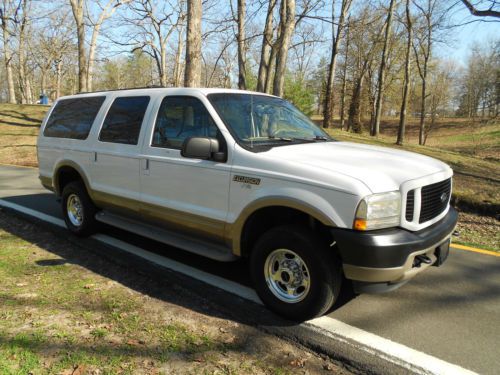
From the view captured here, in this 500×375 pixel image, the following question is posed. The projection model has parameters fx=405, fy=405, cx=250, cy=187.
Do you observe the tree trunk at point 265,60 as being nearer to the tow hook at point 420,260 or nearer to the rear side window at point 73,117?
the rear side window at point 73,117

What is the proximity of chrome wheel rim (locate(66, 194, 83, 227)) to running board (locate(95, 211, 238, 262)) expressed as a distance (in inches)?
18.7

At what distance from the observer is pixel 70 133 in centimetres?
570

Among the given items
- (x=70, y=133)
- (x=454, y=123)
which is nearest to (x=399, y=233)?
(x=70, y=133)

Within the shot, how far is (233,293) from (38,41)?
2004 inches

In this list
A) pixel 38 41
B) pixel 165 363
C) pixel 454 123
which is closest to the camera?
pixel 165 363

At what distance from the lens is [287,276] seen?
348 cm

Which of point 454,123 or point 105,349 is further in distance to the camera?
point 454,123

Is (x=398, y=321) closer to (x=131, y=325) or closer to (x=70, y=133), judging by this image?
(x=131, y=325)

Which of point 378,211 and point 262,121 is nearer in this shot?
point 378,211

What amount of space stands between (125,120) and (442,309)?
3.95 m

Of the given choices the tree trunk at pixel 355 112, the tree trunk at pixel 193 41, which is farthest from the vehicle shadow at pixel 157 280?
the tree trunk at pixel 355 112

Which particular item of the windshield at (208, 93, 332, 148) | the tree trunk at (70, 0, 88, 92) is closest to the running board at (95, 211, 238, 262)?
the windshield at (208, 93, 332, 148)

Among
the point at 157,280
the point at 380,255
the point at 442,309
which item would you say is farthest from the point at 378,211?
the point at 157,280

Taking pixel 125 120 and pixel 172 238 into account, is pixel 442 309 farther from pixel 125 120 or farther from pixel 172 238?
pixel 125 120
